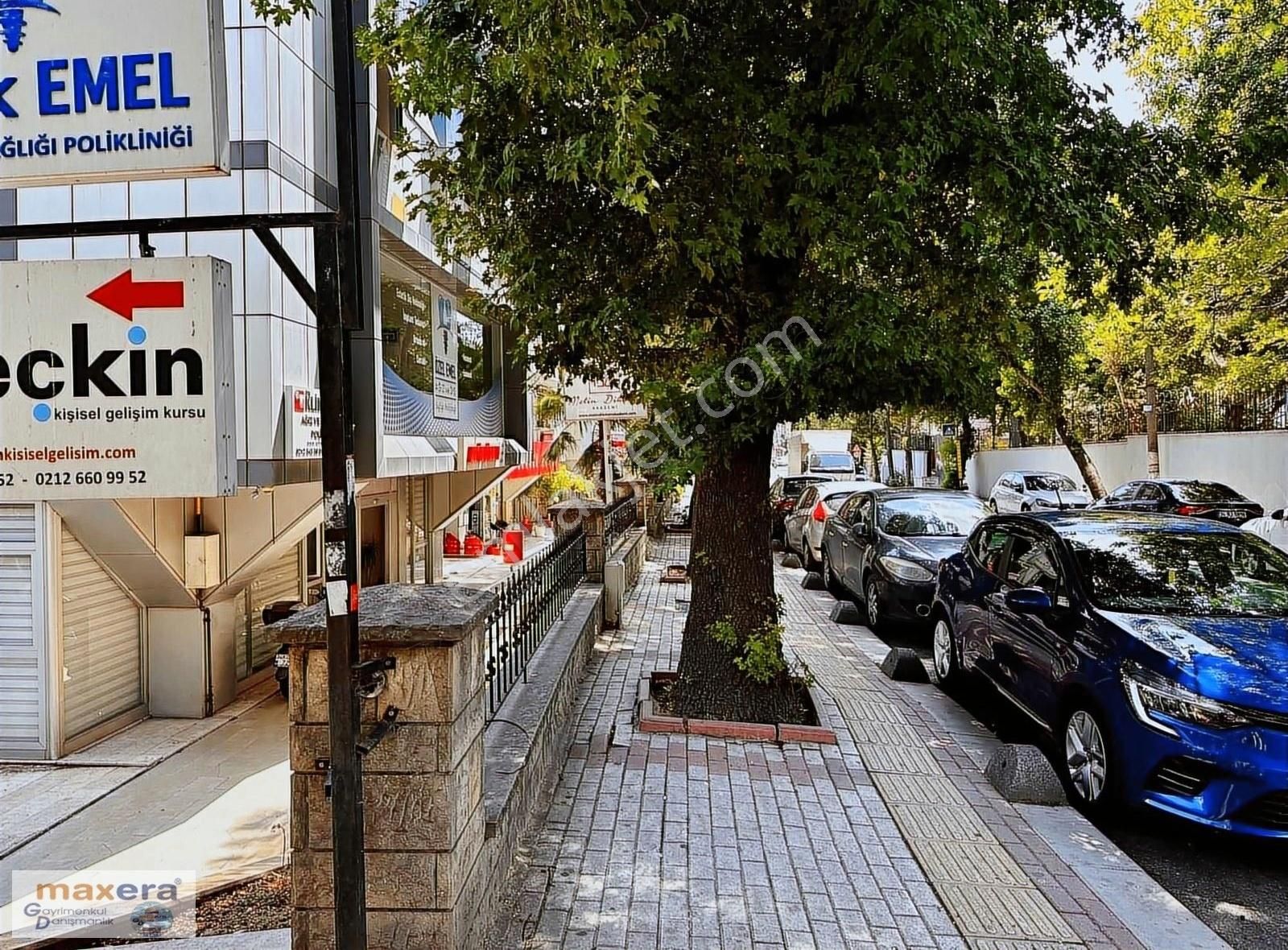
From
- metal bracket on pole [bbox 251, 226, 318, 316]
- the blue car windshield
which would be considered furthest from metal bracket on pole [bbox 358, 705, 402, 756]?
the blue car windshield

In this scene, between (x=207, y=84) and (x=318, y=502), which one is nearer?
(x=207, y=84)

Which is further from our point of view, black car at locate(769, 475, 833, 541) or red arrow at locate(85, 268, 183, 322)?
black car at locate(769, 475, 833, 541)

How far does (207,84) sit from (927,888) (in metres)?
4.57

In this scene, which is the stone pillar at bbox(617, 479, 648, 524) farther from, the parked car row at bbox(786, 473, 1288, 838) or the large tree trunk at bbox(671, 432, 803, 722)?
the large tree trunk at bbox(671, 432, 803, 722)

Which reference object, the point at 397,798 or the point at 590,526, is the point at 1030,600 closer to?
the point at 397,798

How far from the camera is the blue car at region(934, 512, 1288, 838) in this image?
4852 mm

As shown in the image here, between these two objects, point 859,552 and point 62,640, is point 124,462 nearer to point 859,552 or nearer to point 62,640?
point 62,640

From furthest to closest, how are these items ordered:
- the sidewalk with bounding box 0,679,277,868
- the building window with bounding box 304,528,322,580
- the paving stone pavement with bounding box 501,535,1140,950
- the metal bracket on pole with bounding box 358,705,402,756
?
the building window with bounding box 304,528,322,580
the sidewalk with bounding box 0,679,277,868
the paving stone pavement with bounding box 501,535,1140,950
the metal bracket on pole with bounding box 358,705,402,756

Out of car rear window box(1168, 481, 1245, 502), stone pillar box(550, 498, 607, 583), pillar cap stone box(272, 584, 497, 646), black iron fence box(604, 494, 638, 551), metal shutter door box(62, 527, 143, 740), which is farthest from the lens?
car rear window box(1168, 481, 1245, 502)

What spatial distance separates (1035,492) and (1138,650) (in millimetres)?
25507

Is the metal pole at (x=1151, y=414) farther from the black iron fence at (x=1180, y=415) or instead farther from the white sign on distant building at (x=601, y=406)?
the white sign on distant building at (x=601, y=406)

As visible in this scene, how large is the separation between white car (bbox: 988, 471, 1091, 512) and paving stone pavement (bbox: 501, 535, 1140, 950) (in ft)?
72.7

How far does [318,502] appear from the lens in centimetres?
1002

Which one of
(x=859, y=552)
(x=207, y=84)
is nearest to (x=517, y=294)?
(x=207, y=84)
